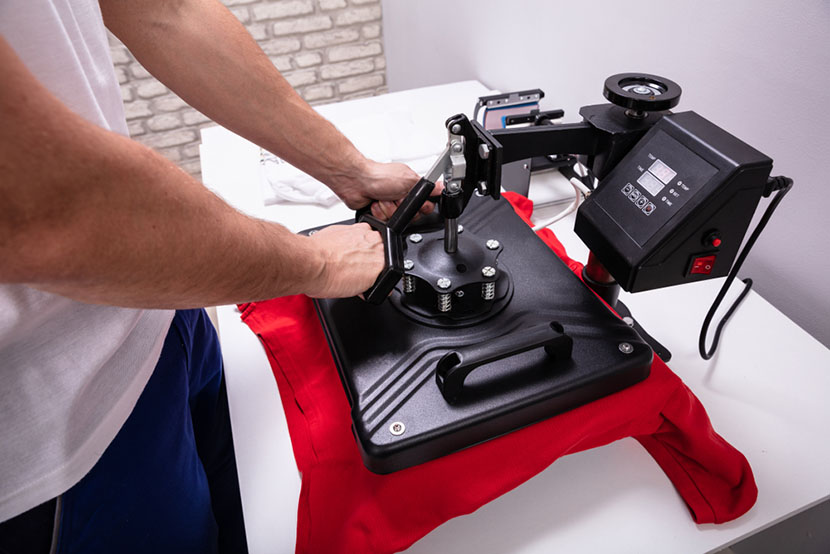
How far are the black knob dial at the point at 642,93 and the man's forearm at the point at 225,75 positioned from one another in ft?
1.22

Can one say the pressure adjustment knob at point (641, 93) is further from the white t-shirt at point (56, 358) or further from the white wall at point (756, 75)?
the white t-shirt at point (56, 358)

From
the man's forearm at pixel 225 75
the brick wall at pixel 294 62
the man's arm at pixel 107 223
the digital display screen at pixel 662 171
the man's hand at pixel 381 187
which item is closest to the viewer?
the man's arm at pixel 107 223

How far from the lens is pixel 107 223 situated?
360 millimetres

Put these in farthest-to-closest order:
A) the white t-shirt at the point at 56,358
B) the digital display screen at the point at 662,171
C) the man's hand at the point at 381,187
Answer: the man's hand at the point at 381,187 < the digital display screen at the point at 662,171 < the white t-shirt at the point at 56,358

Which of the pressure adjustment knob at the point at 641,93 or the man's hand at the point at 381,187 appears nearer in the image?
the pressure adjustment knob at the point at 641,93

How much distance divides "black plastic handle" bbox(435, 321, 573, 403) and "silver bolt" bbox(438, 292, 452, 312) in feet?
0.23

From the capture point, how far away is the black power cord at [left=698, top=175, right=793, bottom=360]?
558mm

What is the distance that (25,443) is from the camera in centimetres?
47

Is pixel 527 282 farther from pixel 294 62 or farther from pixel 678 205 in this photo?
pixel 294 62

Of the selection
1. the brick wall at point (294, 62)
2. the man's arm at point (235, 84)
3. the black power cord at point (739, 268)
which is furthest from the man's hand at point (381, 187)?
the brick wall at point (294, 62)

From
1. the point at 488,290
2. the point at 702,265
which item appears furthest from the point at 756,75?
the point at 488,290

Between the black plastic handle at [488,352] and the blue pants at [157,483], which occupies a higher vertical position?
the black plastic handle at [488,352]

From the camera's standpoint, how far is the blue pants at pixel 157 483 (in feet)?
1.75

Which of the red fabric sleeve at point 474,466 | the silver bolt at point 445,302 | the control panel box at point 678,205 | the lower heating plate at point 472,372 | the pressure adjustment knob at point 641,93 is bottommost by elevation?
the red fabric sleeve at point 474,466
